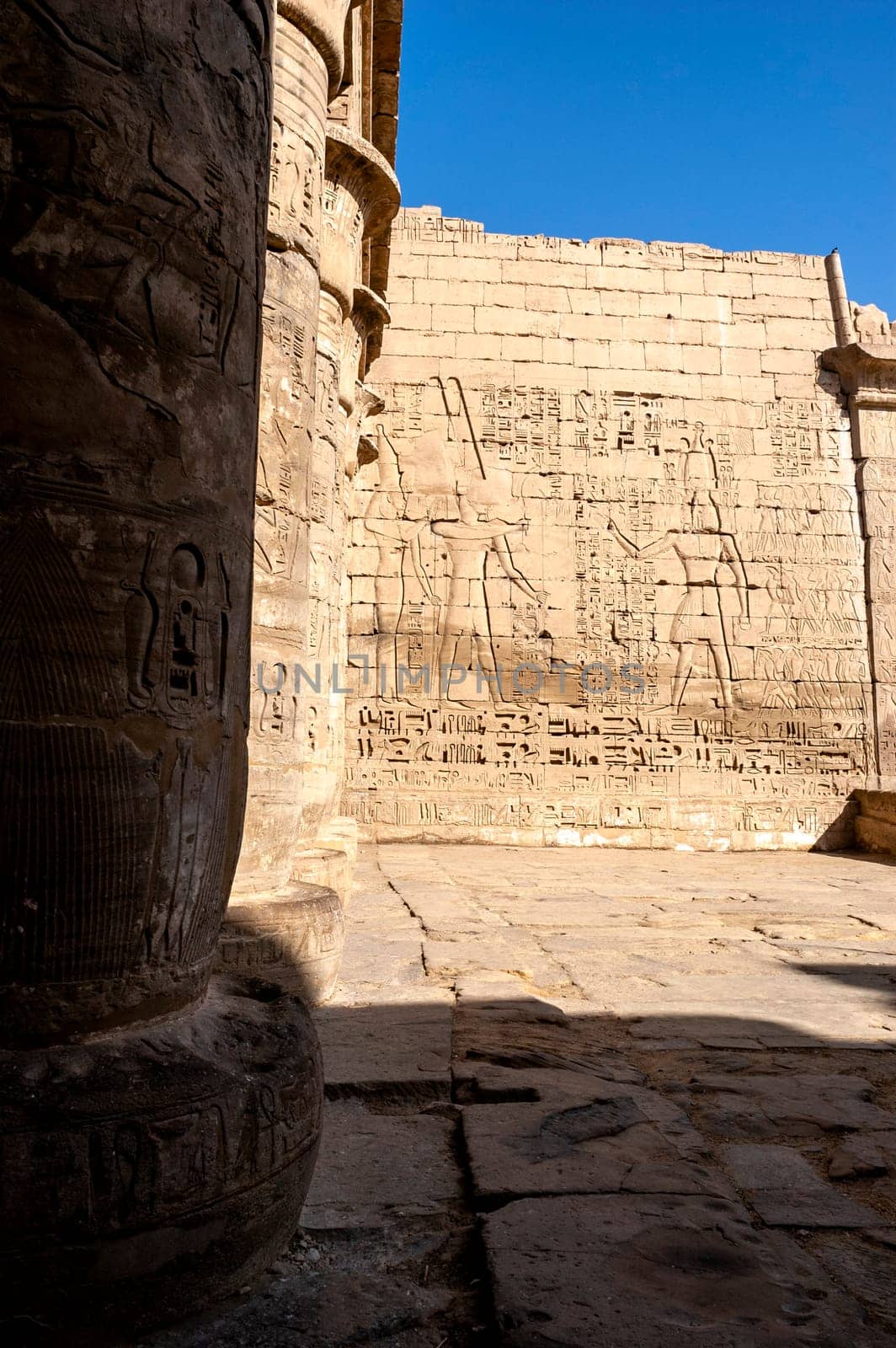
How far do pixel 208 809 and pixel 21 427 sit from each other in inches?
27.7

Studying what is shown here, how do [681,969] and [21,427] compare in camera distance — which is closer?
[21,427]

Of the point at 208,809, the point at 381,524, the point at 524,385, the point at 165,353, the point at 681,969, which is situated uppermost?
the point at 524,385

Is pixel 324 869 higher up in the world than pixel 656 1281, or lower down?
higher up

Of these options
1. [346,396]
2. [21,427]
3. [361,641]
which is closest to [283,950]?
[21,427]

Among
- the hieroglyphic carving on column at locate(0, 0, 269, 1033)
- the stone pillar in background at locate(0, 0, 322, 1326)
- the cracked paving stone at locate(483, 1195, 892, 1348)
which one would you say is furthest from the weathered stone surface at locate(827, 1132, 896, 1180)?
the hieroglyphic carving on column at locate(0, 0, 269, 1033)

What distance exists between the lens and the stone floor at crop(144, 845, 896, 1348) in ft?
4.96

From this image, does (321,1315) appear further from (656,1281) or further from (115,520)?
(115,520)

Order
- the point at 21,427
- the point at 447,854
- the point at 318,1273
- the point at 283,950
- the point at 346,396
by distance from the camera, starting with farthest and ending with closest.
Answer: the point at 447,854
the point at 346,396
the point at 283,950
the point at 318,1273
the point at 21,427

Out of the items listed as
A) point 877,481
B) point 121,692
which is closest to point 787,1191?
point 121,692

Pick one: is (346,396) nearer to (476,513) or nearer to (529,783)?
(476,513)

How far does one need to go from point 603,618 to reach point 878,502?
3801 mm

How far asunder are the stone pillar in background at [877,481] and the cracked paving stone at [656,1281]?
10299mm

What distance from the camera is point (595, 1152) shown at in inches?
87.7

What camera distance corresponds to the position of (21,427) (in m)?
1.43
